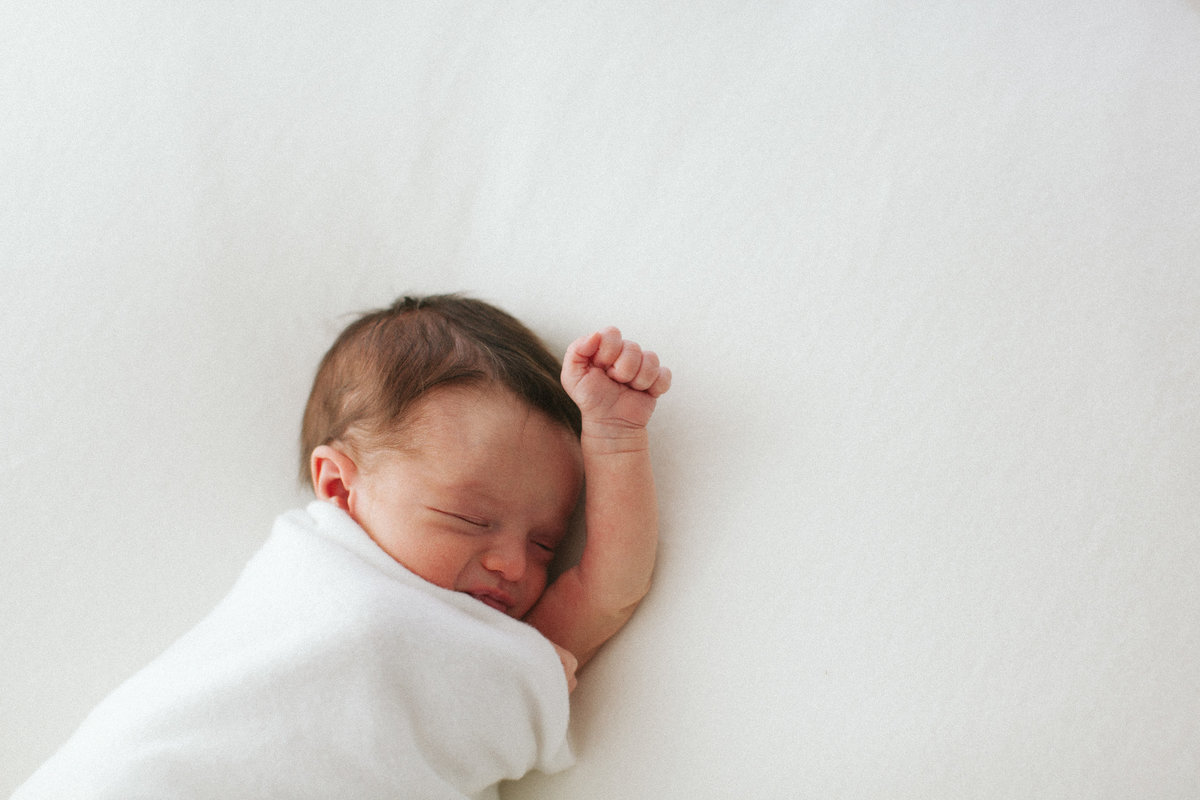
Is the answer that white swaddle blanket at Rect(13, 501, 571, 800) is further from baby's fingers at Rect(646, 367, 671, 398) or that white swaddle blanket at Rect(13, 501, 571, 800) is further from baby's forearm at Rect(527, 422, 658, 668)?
Answer: baby's fingers at Rect(646, 367, 671, 398)

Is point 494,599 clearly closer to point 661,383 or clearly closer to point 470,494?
point 470,494

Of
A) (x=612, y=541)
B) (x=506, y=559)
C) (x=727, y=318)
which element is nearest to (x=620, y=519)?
(x=612, y=541)

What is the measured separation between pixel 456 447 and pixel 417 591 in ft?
0.50

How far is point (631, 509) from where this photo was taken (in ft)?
3.01

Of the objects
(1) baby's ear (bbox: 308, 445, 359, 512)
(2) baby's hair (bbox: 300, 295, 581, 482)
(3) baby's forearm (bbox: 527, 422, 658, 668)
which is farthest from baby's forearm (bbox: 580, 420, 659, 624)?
(1) baby's ear (bbox: 308, 445, 359, 512)

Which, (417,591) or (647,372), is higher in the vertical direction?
(647,372)

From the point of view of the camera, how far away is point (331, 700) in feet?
2.68

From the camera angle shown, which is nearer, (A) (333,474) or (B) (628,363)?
(B) (628,363)

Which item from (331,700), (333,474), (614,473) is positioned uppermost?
(614,473)

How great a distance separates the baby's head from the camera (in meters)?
0.94

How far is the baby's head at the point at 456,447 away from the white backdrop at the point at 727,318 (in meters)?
0.11

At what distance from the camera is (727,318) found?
97cm

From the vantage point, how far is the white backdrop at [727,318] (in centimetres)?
75

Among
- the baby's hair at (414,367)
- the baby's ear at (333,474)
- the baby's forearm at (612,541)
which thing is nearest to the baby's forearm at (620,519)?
the baby's forearm at (612,541)
